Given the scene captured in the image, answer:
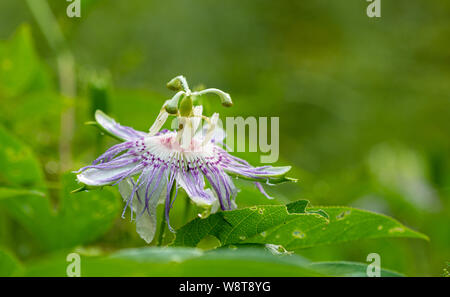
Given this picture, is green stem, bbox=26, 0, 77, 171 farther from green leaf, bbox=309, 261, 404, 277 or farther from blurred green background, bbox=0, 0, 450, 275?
green leaf, bbox=309, 261, 404, 277

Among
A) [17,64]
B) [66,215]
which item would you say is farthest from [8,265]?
[17,64]

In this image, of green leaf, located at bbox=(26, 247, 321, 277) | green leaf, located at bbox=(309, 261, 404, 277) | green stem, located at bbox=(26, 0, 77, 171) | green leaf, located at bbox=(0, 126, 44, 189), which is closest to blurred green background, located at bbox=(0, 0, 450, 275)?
green stem, located at bbox=(26, 0, 77, 171)

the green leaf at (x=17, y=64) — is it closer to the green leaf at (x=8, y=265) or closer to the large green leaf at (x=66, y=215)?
the large green leaf at (x=66, y=215)

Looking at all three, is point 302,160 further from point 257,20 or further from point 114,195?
point 114,195

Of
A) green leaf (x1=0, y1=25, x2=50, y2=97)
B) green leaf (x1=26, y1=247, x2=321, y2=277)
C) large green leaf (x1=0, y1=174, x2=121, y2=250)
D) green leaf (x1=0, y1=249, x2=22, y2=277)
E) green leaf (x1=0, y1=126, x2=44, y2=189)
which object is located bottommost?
green leaf (x1=26, y1=247, x2=321, y2=277)
